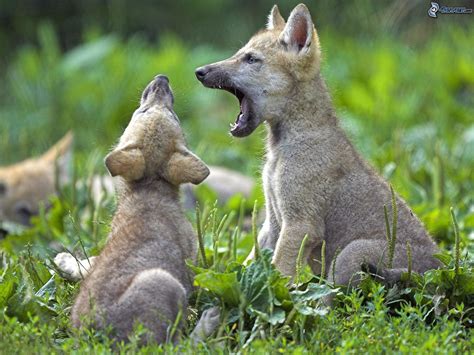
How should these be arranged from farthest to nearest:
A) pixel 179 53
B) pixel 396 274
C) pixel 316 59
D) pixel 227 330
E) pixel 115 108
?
pixel 179 53, pixel 115 108, pixel 316 59, pixel 396 274, pixel 227 330

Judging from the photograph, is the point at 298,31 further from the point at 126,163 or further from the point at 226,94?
the point at 226,94

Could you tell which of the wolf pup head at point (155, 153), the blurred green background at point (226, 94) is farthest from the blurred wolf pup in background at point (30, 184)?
the wolf pup head at point (155, 153)

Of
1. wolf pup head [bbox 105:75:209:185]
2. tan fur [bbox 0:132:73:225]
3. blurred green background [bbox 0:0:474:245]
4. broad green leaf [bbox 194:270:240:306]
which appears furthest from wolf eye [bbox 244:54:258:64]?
tan fur [bbox 0:132:73:225]

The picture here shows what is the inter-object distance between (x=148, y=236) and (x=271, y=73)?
1.69 metres

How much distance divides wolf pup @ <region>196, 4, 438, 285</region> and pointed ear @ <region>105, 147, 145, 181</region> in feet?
3.16

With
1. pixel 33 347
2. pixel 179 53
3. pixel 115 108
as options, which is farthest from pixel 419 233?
pixel 179 53

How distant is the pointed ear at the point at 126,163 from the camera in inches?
252

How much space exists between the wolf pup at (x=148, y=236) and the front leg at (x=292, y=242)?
0.62 meters

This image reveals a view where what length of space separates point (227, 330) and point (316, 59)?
7.30 ft

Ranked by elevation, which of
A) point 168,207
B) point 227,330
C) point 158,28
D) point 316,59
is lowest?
point 158,28

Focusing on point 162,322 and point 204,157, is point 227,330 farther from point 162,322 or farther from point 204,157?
point 204,157

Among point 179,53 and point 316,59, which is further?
point 179,53

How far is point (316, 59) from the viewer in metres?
7.35

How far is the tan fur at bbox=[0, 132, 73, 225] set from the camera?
40.2 feet
